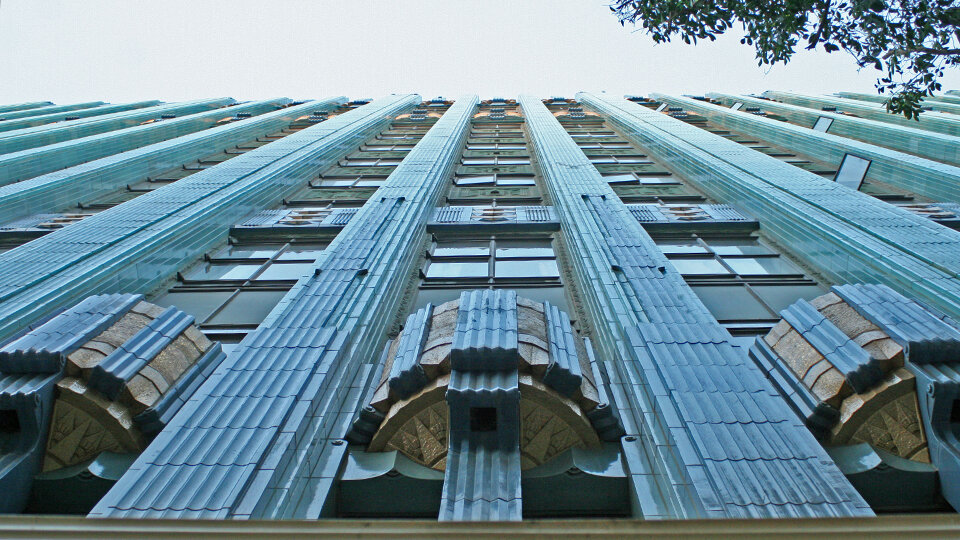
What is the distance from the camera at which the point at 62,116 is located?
34844 millimetres

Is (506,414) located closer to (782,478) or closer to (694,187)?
(782,478)

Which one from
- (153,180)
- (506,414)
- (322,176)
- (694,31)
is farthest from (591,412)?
(153,180)

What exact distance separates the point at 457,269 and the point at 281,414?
270 inches

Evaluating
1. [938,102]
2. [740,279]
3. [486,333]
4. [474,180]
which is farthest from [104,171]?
[938,102]

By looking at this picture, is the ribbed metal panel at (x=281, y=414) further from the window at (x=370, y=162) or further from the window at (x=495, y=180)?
the window at (x=370, y=162)

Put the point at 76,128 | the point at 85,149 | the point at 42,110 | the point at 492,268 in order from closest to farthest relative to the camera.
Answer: the point at 492,268 → the point at 85,149 → the point at 76,128 → the point at 42,110

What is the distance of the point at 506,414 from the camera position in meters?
5.52

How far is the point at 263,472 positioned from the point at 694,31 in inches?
363

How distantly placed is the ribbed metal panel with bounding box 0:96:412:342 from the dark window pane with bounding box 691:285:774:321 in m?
11.0

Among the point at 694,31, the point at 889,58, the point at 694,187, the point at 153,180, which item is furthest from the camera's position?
the point at 153,180

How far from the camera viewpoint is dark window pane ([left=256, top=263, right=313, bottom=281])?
1138 cm

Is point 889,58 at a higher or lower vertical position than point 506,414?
higher

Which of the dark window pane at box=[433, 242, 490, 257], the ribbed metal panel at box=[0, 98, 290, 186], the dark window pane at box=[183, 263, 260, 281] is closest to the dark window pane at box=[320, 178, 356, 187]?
the dark window pane at box=[433, 242, 490, 257]

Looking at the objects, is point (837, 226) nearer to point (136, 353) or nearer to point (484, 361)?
point (484, 361)
